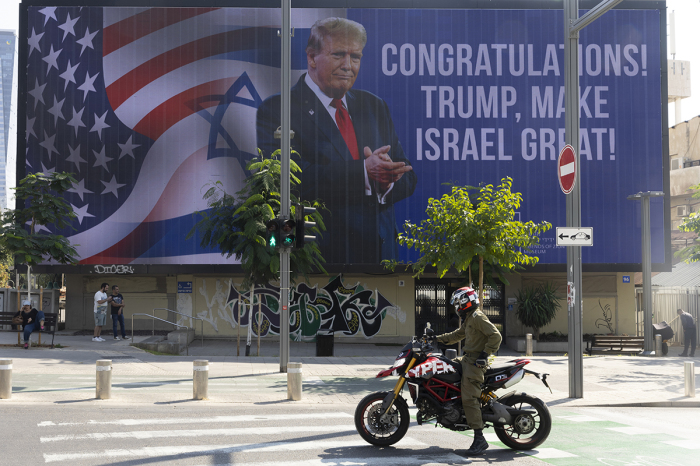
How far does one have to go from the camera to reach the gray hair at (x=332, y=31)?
971 inches

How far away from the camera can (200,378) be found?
10984 millimetres

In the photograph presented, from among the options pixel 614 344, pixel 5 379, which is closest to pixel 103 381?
pixel 5 379

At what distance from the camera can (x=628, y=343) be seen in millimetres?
22797

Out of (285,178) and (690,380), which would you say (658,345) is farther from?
(285,178)

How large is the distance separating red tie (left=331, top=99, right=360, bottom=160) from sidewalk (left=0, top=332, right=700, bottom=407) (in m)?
8.40

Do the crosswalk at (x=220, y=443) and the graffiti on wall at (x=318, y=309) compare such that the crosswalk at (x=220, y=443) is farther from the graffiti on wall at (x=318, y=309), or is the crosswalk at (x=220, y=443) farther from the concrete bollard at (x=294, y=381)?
the graffiti on wall at (x=318, y=309)

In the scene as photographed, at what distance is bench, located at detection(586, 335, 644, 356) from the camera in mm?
22603

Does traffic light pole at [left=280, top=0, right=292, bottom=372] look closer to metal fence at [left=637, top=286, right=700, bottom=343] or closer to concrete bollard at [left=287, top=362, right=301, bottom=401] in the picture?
concrete bollard at [left=287, top=362, right=301, bottom=401]

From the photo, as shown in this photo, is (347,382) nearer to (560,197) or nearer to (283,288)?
(283,288)

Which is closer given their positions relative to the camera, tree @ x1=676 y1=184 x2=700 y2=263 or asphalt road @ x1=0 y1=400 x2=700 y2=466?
asphalt road @ x1=0 y1=400 x2=700 y2=466

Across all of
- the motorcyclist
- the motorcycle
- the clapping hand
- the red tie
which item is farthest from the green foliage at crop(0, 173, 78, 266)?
the motorcyclist

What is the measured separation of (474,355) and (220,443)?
3.22 meters

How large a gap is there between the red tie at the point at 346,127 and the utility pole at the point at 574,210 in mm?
13161

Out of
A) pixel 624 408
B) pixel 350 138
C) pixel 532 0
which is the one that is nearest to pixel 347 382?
pixel 624 408
